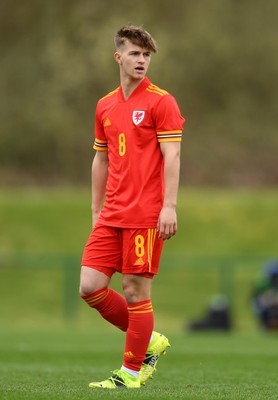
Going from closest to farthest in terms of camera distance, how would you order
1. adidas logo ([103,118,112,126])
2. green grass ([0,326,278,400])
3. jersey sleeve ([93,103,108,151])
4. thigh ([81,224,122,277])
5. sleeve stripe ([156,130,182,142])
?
1. green grass ([0,326,278,400])
2. sleeve stripe ([156,130,182,142])
3. thigh ([81,224,122,277])
4. adidas logo ([103,118,112,126])
5. jersey sleeve ([93,103,108,151])

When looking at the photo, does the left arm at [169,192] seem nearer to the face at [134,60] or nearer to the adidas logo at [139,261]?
the adidas logo at [139,261]

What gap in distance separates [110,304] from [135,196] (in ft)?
2.29

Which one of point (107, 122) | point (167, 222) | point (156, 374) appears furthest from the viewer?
point (156, 374)

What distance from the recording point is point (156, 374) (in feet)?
27.9

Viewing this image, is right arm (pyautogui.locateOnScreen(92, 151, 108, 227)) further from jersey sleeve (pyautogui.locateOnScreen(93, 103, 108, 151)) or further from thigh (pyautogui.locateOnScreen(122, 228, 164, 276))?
thigh (pyautogui.locateOnScreen(122, 228, 164, 276))

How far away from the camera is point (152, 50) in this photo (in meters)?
6.93

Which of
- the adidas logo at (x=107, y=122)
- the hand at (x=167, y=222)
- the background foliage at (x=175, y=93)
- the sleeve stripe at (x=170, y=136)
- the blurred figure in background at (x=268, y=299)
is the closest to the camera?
the hand at (x=167, y=222)

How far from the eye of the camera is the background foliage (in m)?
36.2

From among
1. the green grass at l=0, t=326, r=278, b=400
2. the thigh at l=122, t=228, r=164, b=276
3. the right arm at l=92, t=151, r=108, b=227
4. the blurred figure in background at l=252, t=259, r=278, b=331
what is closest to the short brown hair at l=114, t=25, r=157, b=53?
the right arm at l=92, t=151, r=108, b=227

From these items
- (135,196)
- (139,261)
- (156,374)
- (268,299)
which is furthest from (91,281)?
(268,299)

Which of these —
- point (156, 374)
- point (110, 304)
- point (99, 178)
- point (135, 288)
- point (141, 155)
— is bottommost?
point (156, 374)

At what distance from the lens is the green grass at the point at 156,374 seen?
21.3 ft

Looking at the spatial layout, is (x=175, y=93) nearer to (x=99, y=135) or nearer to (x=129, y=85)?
(x=99, y=135)

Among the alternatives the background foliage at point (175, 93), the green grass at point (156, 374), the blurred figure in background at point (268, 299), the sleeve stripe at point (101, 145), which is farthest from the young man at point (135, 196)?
the background foliage at point (175, 93)
